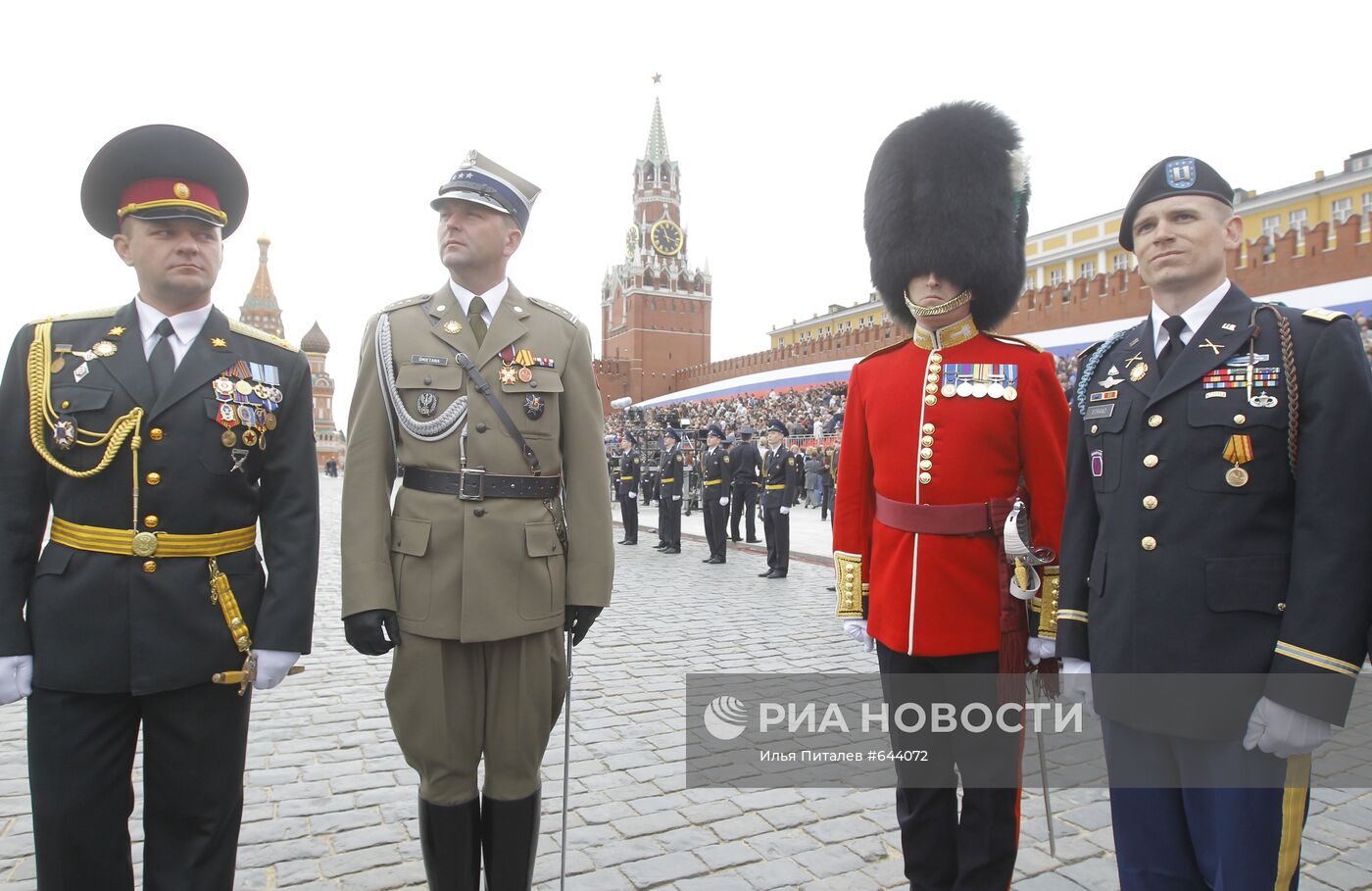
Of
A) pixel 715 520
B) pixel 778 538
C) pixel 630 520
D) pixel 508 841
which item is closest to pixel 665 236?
pixel 630 520

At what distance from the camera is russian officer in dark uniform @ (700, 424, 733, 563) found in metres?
12.5

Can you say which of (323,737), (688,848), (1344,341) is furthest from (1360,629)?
(323,737)

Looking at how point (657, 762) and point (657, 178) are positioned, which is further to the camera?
point (657, 178)

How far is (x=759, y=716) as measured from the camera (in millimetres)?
4926

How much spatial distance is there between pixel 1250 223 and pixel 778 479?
131 ft

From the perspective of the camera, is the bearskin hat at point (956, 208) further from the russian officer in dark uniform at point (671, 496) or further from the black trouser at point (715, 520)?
the russian officer in dark uniform at point (671, 496)

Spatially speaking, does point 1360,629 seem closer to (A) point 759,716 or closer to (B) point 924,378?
(B) point 924,378

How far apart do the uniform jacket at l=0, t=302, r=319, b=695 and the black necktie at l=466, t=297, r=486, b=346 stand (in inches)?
25.3

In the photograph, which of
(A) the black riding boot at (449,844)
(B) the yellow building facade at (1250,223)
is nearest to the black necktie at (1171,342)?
(A) the black riding boot at (449,844)

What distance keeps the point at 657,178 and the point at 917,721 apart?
273ft

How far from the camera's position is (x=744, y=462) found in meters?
14.1

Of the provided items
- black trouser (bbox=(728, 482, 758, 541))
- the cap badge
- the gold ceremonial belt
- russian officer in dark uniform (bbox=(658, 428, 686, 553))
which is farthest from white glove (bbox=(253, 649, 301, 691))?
black trouser (bbox=(728, 482, 758, 541))

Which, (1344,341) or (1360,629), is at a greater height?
(1344,341)

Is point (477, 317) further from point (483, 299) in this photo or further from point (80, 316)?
point (80, 316)
